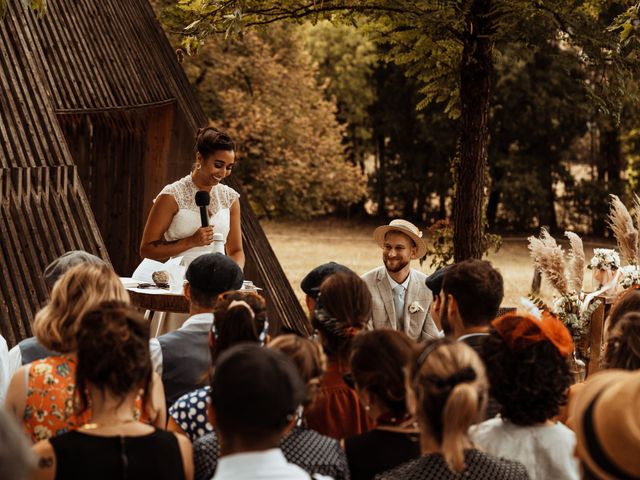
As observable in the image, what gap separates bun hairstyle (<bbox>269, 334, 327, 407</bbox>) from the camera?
12.0ft

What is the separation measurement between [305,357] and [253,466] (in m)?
0.78

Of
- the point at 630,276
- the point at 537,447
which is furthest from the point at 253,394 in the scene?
the point at 630,276

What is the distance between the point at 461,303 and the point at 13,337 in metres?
3.88

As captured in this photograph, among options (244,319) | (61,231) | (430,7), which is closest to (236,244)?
(61,231)

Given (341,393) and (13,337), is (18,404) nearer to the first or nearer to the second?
(341,393)

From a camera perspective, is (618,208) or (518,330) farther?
(618,208)

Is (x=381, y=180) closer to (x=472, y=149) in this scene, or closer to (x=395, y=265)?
(x=472, y=149)

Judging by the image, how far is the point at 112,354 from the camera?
11.2 feet

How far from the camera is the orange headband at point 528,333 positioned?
3885 millimetres

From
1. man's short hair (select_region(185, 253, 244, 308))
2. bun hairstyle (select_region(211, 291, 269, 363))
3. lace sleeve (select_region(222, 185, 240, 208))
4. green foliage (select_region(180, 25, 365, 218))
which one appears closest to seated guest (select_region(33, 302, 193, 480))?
bun hairstyle (select_region(211, 291, 269, 363))

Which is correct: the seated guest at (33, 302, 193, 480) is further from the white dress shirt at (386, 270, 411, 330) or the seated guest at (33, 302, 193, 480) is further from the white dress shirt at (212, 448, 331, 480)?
the white dress shirt at (386, 270, 411, 330)

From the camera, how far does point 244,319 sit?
4.21 meters

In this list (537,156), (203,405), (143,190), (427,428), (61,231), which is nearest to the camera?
(427,428)

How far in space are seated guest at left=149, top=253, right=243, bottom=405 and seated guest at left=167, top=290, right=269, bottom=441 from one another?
1.10ft
